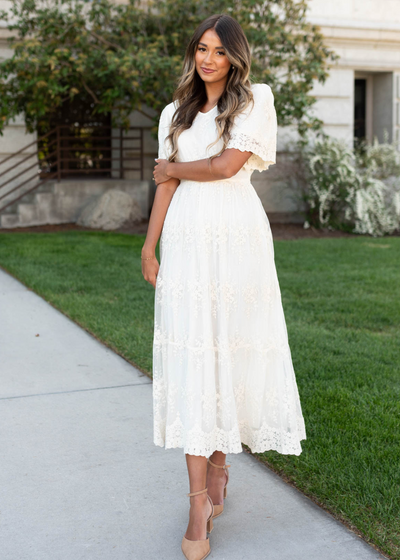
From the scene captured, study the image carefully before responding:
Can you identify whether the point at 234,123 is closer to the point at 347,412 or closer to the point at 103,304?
the point at 347,412

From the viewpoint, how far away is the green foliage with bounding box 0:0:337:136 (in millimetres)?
10930

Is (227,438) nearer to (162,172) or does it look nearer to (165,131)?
(162,172)

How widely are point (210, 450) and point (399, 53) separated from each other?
1521cm

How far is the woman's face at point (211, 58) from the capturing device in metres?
2.47

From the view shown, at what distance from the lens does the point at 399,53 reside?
1567 cm

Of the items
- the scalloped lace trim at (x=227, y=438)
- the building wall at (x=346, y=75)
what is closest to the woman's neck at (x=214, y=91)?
the scalloped lace trim at (x=227, y=438)

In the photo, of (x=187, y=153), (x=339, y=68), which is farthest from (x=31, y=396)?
(x=339, y=68)

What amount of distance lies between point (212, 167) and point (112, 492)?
4.82ft

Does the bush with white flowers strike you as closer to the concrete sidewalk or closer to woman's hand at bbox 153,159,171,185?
the concrete sidewalk

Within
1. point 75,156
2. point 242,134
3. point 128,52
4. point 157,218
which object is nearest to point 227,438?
point 157,218

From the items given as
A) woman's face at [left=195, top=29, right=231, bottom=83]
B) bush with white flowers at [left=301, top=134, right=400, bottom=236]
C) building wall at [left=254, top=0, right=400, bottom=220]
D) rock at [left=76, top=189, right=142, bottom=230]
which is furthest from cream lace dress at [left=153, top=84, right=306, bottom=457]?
building wall at [left=254, top=0, right=400, bottom=220]

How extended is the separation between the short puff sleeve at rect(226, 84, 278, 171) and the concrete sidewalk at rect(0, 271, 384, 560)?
144 centimetres

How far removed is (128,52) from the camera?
10.8 m

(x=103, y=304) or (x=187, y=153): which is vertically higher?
(x=187, y=153)
